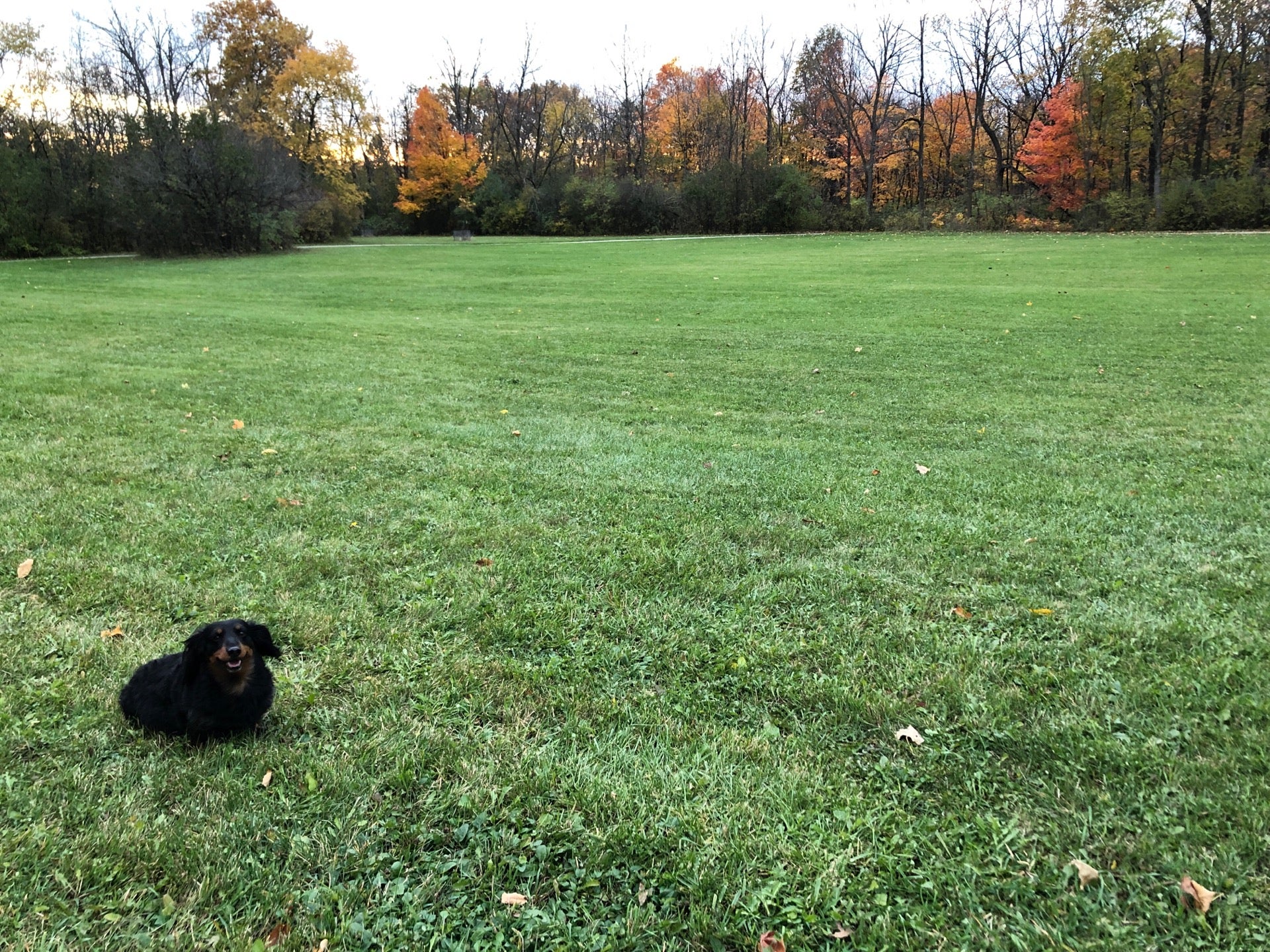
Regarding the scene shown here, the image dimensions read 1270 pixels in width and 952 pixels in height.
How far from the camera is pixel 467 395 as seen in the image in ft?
24.7

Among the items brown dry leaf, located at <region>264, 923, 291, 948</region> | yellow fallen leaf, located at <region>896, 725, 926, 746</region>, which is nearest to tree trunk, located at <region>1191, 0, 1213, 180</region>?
yellow fallen leaf, located at <region>896, 725, 926, 746</region>

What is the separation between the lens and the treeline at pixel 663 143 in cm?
2691

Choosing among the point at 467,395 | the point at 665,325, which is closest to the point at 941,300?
the point at 665,325

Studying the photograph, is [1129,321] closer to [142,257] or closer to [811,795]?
[811,795]

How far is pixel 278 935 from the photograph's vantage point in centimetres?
177

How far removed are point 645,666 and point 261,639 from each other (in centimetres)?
135

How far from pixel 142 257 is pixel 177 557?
89.6ft

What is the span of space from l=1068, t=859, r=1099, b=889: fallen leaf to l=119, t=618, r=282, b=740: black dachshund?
2397mm

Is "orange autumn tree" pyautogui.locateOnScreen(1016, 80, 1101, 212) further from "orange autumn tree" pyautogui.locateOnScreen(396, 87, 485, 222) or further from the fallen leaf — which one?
the fallen leaf

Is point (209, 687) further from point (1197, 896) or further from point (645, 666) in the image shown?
point (1197, 896)

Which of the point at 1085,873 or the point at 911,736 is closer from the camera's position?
the point at 1085,873

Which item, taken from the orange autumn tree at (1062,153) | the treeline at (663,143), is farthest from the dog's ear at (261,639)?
the orange autumn tree at (1062,153)

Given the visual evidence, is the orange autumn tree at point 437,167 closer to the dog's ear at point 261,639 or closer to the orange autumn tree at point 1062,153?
the orange autumn tree at point 1062,153

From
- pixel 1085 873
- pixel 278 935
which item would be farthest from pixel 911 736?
pixel 278 935
